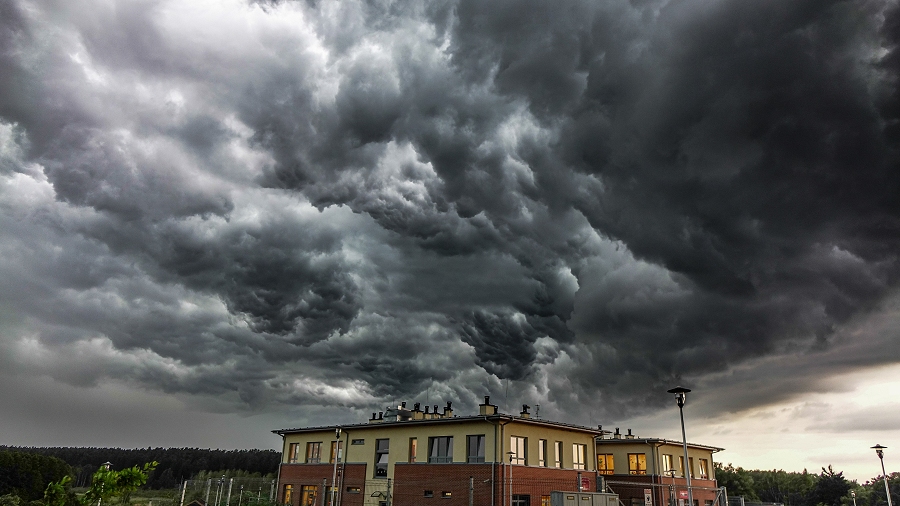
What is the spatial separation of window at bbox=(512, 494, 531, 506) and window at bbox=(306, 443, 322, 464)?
20220 millimetres

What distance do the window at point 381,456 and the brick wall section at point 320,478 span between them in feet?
4.75

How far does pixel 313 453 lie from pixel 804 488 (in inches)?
4386

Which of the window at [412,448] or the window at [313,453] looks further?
the window at [313,453]

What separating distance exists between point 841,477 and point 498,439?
8669 centimetres

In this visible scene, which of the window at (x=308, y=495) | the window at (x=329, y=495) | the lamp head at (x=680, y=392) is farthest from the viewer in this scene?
the window at (x=308, y=495)

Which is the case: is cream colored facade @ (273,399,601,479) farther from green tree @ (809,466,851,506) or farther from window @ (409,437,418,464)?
green tree @ (809,466,851,506)

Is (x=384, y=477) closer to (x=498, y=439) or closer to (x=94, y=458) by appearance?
(x=498, y=439)

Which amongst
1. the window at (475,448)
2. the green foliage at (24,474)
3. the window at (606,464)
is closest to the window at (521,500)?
the window at (475,448)

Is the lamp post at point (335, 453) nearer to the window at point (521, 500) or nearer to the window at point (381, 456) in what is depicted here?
the window at point (381, 456)

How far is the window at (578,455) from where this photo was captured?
42.7 m

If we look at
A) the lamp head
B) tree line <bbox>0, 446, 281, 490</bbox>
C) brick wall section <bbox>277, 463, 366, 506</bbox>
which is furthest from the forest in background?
the lamp head

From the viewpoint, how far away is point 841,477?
307 feet

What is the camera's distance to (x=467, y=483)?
36812 mm

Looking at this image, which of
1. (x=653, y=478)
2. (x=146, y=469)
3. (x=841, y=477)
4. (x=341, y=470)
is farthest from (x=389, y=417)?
(x=841, y=477)
